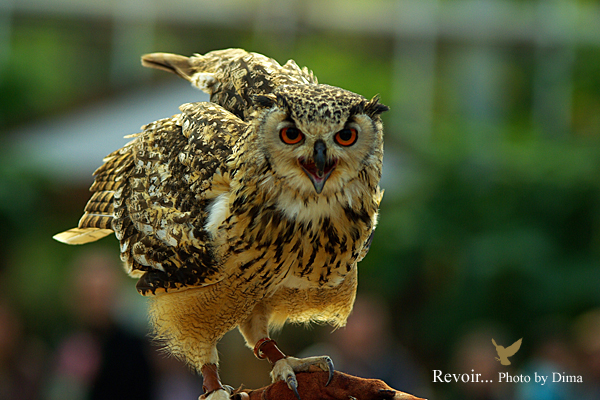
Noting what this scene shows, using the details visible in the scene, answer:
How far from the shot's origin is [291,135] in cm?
217

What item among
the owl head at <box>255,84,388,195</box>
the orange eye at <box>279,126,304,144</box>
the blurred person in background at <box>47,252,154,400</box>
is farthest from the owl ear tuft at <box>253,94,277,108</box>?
the blurred person in background at <box>47,252,154,400</box>

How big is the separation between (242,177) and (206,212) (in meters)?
0.26

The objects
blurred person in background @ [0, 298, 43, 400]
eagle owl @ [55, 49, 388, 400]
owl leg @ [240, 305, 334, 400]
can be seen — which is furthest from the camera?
blurred person in background @ [0, 298, 43, 400]

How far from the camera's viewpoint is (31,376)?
480 centimetres

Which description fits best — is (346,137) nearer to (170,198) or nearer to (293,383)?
(170,198)

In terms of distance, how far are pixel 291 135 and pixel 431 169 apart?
575cm

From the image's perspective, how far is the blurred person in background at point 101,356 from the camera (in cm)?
402

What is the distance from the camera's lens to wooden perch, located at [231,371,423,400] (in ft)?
8.11

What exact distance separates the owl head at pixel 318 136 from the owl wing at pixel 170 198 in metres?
0.34

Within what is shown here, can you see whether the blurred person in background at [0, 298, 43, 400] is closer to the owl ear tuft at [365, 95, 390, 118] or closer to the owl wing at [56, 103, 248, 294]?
the owl wing at [56, 103, 248, 294]

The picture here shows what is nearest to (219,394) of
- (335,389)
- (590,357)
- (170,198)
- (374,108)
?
(335,389)

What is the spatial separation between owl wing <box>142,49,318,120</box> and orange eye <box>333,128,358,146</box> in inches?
26.8

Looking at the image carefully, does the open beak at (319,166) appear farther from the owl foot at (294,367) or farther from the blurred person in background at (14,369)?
the blurred person in background at (14,369)

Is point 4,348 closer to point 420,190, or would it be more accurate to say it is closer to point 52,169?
point 52,169
